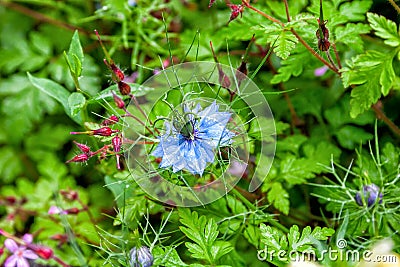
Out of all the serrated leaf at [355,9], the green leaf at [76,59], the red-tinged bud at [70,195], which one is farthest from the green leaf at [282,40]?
the red-tinged bud at [70,195]

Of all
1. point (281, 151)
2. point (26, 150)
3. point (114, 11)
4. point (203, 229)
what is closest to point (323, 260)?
point (203, 229)

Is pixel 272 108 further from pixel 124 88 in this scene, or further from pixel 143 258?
pixel 143 258

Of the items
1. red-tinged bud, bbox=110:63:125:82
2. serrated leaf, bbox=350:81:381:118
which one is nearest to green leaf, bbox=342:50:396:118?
serrated leaf, bbox=350:81:381:118

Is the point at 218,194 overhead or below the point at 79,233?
overhead

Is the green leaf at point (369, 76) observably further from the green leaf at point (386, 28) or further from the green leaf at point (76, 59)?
the green leaf at point (76, 59)

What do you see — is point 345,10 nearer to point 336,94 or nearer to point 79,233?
point 336,94

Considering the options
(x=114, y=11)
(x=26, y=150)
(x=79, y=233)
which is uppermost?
(x=114, y=11)

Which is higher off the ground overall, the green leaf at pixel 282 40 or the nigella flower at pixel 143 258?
the green leaf at pixel 282 40

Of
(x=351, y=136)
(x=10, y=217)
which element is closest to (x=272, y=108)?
(x=351, y=136)
